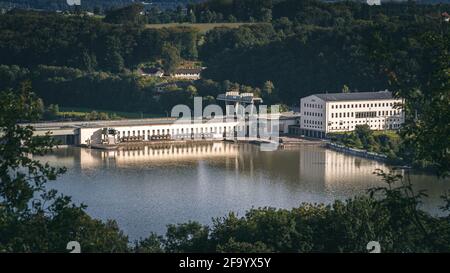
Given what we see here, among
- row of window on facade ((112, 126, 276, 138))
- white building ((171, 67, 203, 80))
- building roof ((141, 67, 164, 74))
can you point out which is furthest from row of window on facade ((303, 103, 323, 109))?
building roof ((141, 67, 164, 74))

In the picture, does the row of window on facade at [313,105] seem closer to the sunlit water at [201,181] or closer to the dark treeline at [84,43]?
the sunlit water at [201,181]

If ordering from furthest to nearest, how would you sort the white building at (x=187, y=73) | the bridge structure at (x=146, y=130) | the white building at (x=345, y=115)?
the white building at (x=187, y=73), the white building at (x=345, y=115), the bridge structure at (x=146, y=130)

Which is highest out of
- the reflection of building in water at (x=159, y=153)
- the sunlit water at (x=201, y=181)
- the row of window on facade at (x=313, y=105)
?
the row of window on facade at (x=313, y=105)

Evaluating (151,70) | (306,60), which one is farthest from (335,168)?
(151,70)

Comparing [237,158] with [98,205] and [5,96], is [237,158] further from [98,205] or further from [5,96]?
[5,96]

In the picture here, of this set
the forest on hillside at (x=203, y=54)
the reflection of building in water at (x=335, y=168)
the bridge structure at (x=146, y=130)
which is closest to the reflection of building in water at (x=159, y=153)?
the bridge structure at (x=146, y=130)

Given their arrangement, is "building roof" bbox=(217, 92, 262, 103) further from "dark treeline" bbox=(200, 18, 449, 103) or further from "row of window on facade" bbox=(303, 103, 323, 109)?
"row of window on facade" bbox=(303, 103, 323, 109)
